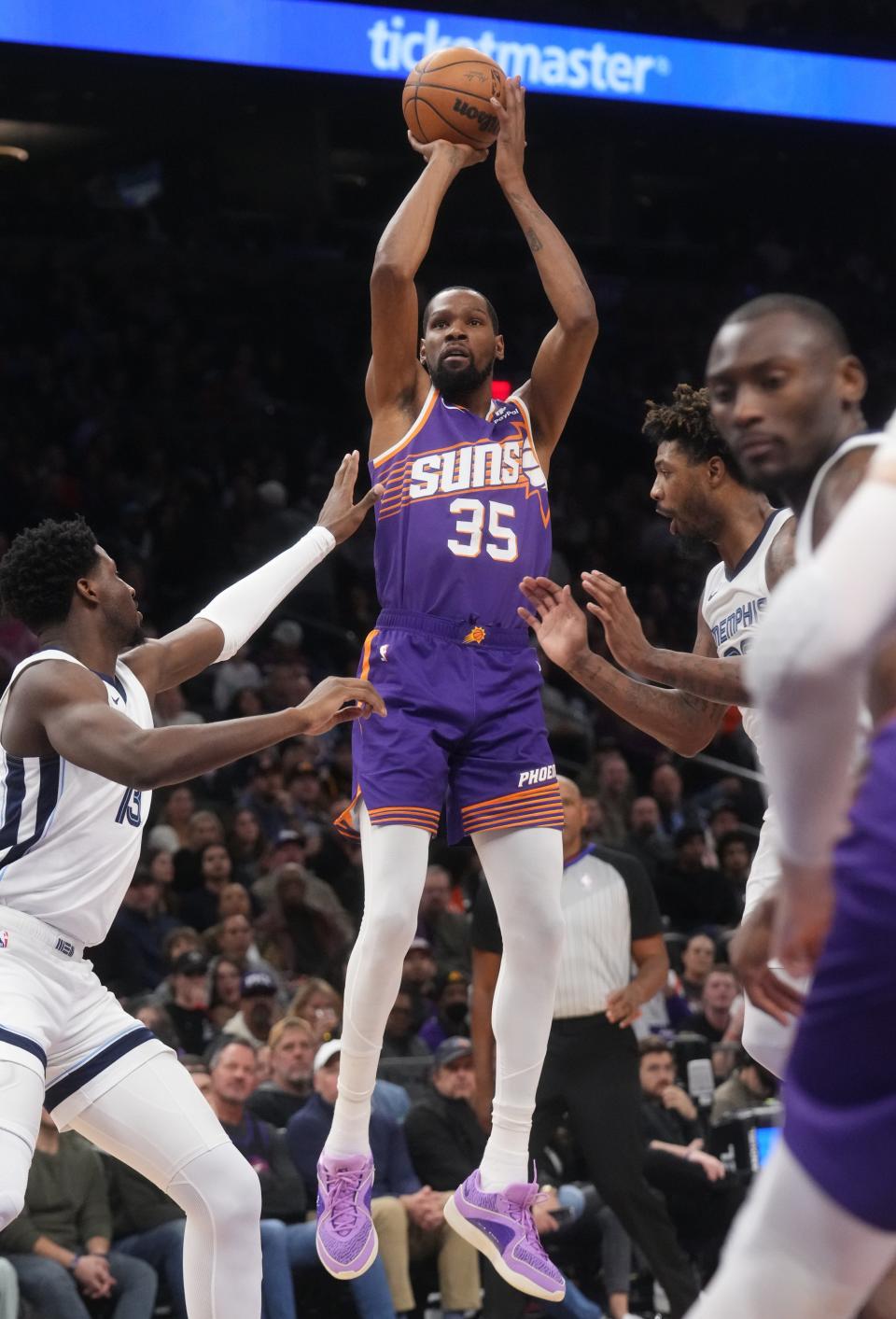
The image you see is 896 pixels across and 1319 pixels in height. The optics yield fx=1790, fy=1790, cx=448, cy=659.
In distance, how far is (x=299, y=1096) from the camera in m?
8.57

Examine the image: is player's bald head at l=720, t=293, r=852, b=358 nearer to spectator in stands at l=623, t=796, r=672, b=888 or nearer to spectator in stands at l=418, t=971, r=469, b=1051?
spectator in stands at l=418, t=971, r=469, b=1051

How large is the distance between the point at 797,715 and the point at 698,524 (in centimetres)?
282

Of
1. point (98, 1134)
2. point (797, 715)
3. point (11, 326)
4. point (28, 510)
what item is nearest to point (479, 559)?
point (98, 1134)

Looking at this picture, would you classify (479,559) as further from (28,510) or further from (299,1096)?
(28,510)

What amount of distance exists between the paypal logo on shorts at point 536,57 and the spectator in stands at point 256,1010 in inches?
259

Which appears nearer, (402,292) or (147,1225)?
(402,292)

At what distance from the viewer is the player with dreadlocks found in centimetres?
429

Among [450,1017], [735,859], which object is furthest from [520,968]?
[735,859]

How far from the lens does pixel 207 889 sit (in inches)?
417

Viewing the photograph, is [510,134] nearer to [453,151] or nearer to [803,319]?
[453,151]

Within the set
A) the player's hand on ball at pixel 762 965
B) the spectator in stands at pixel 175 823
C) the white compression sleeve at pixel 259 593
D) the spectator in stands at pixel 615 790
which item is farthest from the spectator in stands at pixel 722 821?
the player's hand on ball at pixel 762 965

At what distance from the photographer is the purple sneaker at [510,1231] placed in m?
5.27

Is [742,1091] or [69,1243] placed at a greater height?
[742,1091]

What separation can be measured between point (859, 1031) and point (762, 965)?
1.63ft
